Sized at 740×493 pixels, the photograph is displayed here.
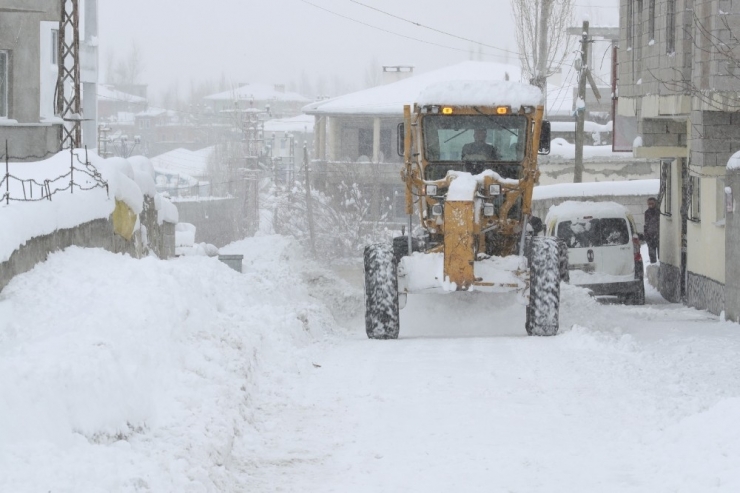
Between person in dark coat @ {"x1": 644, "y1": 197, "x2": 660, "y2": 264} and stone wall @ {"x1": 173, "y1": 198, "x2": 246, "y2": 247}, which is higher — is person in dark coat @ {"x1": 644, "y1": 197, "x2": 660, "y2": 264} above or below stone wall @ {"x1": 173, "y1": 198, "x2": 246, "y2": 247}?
above

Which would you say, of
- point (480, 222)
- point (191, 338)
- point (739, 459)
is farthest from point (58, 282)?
point (739, 459)

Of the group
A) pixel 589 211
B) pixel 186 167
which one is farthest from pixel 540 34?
pixel 186 167

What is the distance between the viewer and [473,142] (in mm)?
14586

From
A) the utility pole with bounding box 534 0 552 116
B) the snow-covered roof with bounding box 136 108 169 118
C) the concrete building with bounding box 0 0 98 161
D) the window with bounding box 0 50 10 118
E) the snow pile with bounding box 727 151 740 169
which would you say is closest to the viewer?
the snow pile with bounding box 727 151 740 169

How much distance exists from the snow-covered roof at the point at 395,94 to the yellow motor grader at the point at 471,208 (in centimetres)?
3976

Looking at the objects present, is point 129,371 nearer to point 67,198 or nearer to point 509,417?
point 509,417

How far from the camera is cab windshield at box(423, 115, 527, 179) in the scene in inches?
571

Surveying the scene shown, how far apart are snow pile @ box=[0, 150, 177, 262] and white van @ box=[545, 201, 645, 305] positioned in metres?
7.25

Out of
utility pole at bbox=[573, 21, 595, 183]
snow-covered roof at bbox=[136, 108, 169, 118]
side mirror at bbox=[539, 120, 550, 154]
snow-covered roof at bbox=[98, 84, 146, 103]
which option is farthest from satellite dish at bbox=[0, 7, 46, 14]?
snow-covered roof at bbox=[98, 84, 146, 103]

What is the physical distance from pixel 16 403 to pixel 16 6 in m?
17.4

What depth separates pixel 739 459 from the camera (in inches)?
260

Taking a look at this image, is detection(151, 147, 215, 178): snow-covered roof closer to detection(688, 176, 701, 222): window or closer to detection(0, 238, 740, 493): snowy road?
detection(688, 176, 701, 222): window

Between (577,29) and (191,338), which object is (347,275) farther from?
(191,338)

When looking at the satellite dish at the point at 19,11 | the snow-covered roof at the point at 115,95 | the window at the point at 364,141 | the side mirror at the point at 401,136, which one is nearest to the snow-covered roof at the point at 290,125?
the snow-covered roof at the point at 115,95
